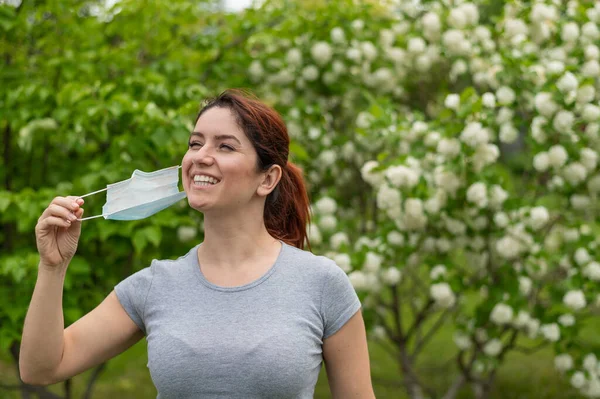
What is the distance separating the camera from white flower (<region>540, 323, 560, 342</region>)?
457cm

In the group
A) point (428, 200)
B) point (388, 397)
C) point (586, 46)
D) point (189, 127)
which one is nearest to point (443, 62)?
point (586, 46)

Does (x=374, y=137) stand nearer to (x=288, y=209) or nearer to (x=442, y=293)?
(x=442, y=293)

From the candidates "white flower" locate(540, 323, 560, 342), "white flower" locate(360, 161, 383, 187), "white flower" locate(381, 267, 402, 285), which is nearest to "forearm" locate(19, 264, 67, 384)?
"white flower" locate(360, 161, 383, 187)

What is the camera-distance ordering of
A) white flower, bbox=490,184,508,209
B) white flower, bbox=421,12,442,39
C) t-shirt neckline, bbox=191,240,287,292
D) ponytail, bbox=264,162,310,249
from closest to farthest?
t-shirt neckline, bbox=191,240,287,292, ponytail, bbox=264,162,310,249, white flower, bbox=490,184,508,209, white flower, bbox=421,12,442,39

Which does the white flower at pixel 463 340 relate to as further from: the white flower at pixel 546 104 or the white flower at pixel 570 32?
the white flower at pixel 570 32

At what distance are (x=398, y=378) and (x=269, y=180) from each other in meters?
5.42

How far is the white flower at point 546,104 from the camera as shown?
14.0 feet

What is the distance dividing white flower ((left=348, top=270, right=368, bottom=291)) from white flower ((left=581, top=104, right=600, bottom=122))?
1.42 m

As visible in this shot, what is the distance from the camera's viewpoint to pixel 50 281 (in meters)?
1.83

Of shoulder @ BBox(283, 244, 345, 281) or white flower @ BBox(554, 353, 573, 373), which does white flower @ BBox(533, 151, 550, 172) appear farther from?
shoulder @ BBox(283, 244, 345, 281)

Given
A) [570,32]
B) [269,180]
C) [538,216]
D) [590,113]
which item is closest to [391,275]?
[538,216]

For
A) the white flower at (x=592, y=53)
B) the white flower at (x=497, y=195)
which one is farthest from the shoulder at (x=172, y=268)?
the white flower at (x=592, y=53)

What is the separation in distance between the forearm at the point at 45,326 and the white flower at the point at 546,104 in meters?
3.08

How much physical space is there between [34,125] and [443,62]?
2.82 m
